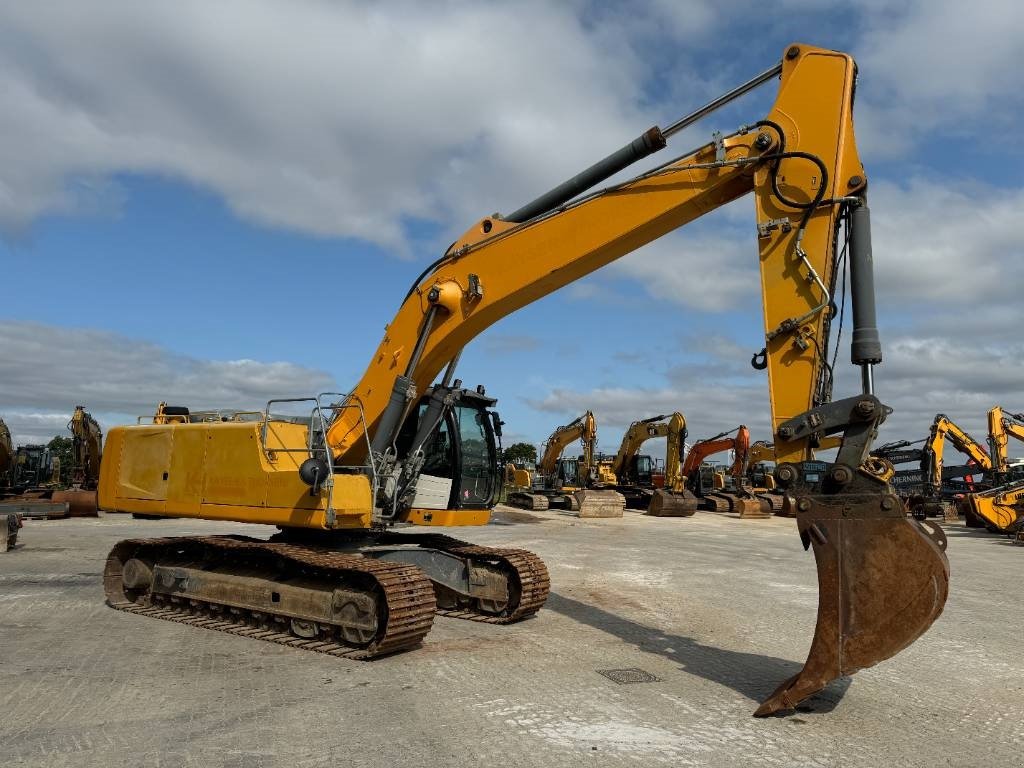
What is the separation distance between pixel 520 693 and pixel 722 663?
85.5 inches

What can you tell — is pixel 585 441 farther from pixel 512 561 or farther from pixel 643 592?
pixel 512 561

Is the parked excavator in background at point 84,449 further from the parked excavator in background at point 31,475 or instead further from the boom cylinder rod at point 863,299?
the boom cylinder rod at point 863,299

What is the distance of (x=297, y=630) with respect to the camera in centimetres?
788

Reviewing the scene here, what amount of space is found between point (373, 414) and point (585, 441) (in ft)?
90.6

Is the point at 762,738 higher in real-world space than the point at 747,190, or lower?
lower

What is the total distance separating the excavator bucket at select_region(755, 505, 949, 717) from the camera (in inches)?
204

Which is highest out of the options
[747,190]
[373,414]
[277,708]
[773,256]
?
[747,190]

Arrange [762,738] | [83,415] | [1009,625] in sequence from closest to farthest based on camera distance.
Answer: [762,738], [1009,625], [83,415]

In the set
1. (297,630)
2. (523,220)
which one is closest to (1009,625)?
(523,220)

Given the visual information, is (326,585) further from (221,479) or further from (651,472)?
(651,472)

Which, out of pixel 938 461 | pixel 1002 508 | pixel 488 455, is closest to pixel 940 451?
pixel 938 461

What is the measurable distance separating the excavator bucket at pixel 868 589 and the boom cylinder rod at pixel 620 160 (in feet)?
12.2

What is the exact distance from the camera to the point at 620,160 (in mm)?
7449

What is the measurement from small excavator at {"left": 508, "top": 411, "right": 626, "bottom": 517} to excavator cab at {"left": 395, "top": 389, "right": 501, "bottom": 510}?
19.7 meters
